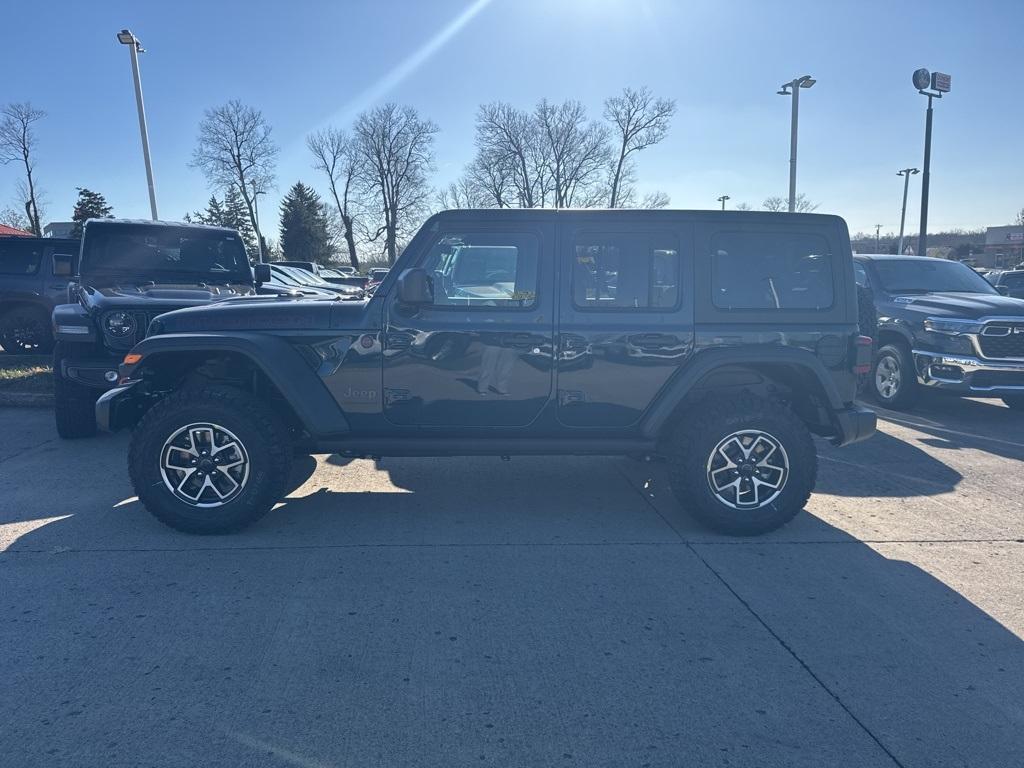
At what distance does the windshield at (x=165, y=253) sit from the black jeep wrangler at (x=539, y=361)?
3.85 meters

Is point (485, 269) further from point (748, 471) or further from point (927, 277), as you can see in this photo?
point (927, 277)

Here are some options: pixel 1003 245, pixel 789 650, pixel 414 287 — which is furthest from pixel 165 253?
pixel 1003 245

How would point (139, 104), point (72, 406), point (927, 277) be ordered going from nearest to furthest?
point (72, 406) → point (927, 277) → point (139, 104)

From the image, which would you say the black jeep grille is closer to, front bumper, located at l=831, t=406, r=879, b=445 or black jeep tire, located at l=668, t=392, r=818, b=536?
front bumper, located at l=831, t=406, r=879, b=445

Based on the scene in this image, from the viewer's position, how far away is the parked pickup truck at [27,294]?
10.8 meters

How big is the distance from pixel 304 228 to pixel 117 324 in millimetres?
53024

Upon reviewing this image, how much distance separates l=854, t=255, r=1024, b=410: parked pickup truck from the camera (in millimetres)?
7711

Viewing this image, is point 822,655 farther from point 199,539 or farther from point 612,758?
point 199,539

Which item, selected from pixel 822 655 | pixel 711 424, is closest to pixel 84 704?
pixel 822 655

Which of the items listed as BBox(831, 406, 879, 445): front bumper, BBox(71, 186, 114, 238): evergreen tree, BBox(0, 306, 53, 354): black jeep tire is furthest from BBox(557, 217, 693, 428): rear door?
BBox(71, 186, 114, 238): evergreen tree

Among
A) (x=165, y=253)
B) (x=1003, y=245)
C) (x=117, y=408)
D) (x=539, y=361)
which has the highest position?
(x=1003, y=245)

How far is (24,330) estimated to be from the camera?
1097 cm

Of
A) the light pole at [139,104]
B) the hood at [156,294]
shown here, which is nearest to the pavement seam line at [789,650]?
the hood at [156,294]

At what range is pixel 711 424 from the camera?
14.5ft
